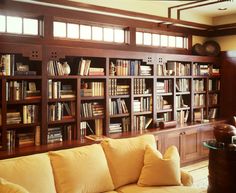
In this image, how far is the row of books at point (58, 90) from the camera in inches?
148

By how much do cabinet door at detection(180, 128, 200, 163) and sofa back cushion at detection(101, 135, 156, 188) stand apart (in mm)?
2093

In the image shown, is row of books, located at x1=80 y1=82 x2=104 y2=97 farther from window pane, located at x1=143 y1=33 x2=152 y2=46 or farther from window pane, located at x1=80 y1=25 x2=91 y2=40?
window pane, located at x1=143 y1=33 x2=152 y2=46

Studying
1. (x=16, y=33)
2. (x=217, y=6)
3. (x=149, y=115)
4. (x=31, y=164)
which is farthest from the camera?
(x=217, y=6)

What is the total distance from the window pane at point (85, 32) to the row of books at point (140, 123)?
4.77ft

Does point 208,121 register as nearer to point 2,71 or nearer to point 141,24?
point 141,24

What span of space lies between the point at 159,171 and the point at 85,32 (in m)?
2.45

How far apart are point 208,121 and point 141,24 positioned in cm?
217

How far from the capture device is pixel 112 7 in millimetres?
4516

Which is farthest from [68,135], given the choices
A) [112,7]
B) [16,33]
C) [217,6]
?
[217,6]

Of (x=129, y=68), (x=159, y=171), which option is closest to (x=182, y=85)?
(x=129, y=68)

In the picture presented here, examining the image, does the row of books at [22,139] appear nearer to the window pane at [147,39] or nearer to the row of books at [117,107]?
the row of books at [117,107]

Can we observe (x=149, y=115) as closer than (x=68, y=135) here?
No

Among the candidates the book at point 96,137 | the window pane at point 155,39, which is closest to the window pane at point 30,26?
the book at point 96,137

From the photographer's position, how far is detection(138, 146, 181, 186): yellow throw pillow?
286 cm
